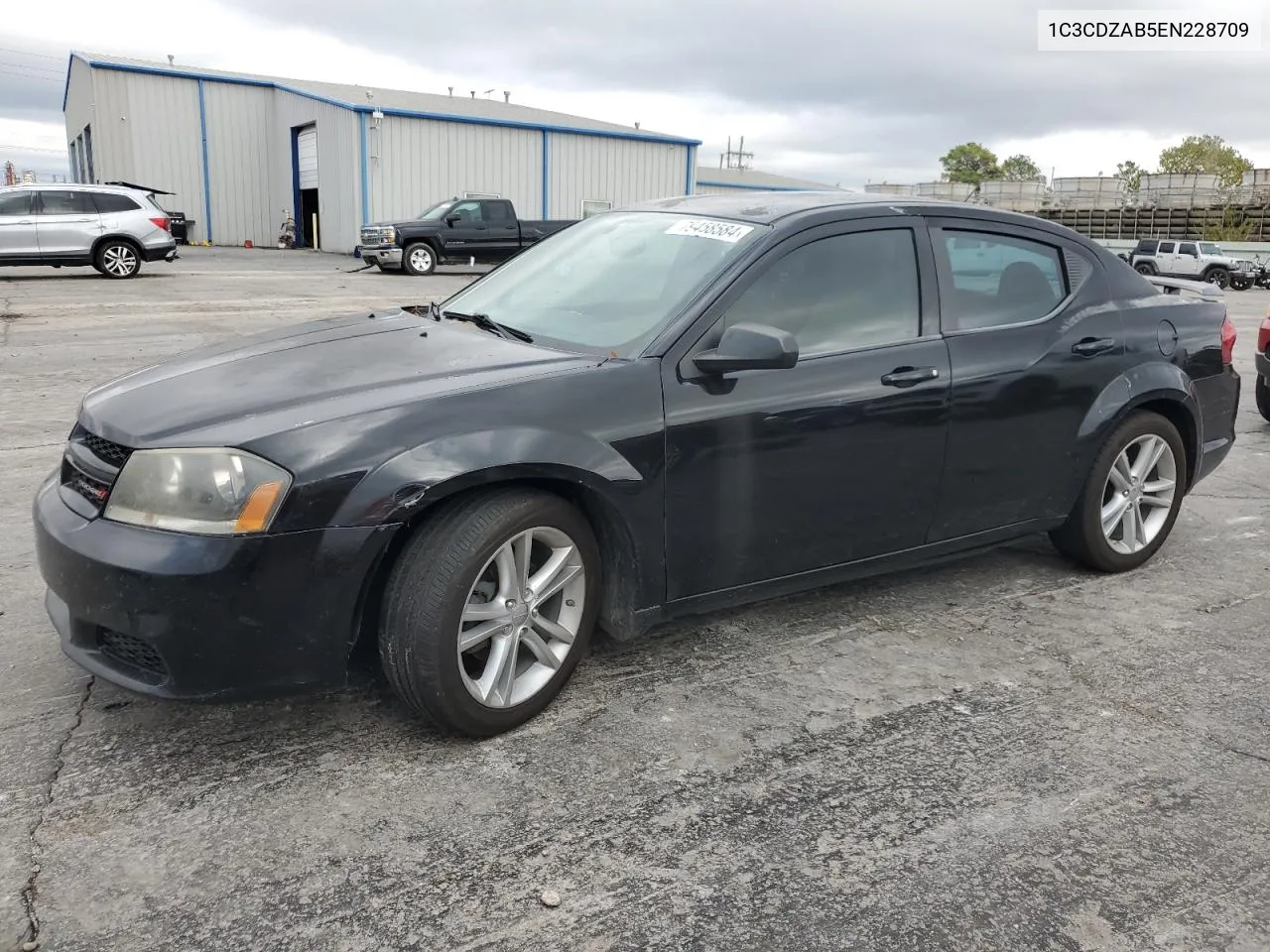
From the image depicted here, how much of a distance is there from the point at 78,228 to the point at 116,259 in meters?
0.79

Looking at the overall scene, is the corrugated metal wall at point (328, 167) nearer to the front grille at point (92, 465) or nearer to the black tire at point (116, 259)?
the black tire at point (116, 259)

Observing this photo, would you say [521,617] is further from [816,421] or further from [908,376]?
[908,376]

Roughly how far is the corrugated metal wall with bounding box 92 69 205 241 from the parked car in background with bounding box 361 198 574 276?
15.0 m

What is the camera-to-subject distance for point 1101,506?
14.2 feet

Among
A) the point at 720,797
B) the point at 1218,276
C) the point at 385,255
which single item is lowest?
the point at 720,797

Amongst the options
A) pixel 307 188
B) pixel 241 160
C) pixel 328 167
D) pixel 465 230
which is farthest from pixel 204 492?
pixel 241 160

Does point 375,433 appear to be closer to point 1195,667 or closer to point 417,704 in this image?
point 417,704

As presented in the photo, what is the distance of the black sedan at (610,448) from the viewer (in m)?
2.61

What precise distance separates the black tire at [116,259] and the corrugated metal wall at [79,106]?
17.9 meters

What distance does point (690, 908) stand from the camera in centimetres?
228

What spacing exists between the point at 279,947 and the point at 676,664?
1.67 meters

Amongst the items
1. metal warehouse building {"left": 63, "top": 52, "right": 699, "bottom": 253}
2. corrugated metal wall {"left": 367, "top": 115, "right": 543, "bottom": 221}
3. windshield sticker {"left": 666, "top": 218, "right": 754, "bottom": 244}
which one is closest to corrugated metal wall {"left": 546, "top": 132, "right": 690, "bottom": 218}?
metal warehouse building {"left": 63, "top": 52, "right": 699, "bottom": 253}

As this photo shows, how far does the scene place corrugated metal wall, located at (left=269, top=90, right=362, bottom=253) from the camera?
30672mm

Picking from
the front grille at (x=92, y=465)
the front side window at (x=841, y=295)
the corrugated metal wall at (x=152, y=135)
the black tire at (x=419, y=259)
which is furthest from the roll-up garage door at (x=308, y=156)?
the front grille at (x=92, y=465)
